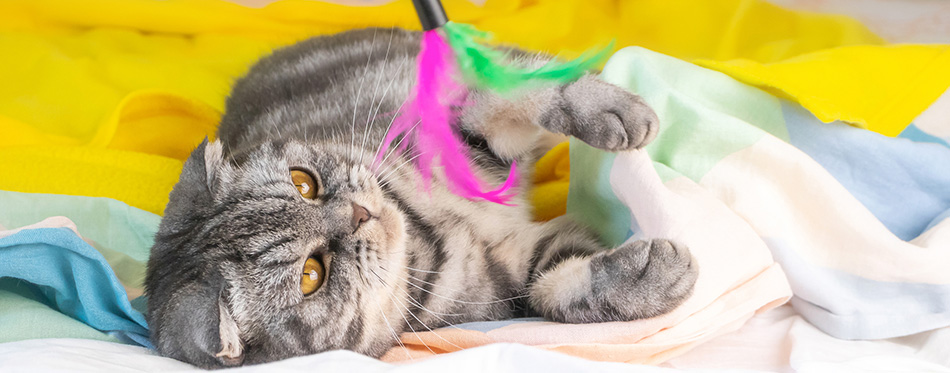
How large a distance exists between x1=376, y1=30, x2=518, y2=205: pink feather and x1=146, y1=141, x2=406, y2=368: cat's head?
186 millimetres

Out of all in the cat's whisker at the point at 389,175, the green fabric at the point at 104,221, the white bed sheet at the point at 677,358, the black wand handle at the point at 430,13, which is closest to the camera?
the white bed sheet at the point at 677,358

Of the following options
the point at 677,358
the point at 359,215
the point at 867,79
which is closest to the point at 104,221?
the point at 359,215

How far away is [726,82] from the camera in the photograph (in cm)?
132

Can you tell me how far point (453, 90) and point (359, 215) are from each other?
1.23ft

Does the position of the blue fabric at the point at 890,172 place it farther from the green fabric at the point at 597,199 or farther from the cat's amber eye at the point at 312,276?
the cat's amber eye at the point at 312,276

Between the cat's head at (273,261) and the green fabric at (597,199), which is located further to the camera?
the green fabric at (597,199)

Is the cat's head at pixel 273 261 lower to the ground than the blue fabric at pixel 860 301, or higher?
higher

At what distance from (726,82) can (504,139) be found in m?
0.48

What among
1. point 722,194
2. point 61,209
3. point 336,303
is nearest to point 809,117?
point 722,194

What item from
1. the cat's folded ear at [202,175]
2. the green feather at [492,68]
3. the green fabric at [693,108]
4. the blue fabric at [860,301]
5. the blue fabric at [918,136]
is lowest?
the blue fabric at [860,301]

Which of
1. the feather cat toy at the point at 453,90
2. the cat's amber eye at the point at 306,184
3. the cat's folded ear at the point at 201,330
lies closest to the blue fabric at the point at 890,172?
the feather cat toy at the point at 453,90

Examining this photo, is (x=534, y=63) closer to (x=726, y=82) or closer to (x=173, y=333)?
(x=726, y=82)

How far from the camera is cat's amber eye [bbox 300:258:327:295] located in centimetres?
100

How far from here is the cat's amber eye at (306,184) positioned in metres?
1.07
